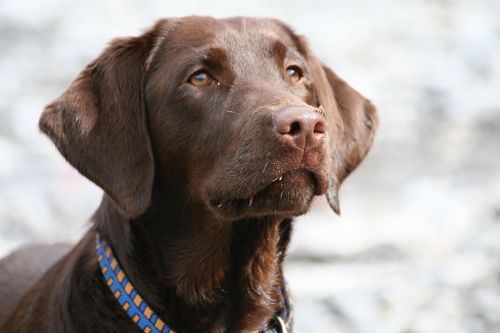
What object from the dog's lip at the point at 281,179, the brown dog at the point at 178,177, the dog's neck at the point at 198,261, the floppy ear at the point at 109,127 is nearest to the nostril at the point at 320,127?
the dog's lip at the point at 281,179

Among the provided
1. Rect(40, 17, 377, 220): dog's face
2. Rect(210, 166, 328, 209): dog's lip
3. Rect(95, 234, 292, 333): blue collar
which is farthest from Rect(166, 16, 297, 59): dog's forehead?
Rect(95, 234, 292, 333): blue collar

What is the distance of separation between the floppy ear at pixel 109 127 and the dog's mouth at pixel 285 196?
423mm

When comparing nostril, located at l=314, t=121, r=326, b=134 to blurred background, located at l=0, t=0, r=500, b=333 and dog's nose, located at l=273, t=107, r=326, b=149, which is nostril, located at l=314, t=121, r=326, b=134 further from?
blurred background, located at l=0, t=0, r=500, b=333

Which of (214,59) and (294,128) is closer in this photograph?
(294,128)

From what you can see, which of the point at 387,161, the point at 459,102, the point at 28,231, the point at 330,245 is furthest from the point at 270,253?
the point at 459,102

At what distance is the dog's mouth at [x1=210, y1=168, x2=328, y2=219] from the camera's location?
3.48 m

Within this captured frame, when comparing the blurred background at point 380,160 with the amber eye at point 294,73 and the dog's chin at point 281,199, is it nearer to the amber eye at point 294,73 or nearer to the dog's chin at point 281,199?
the dog's chin at point 281,199

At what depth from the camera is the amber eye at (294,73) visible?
13.4 feet

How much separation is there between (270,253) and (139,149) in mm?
708

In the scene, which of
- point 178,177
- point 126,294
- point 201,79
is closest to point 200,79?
point 201,79

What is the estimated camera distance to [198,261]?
3.96 metres

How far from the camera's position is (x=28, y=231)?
24.2ft

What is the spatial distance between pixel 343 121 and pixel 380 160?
14.1 ft

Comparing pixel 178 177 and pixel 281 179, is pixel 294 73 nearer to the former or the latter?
pixel 178 177
